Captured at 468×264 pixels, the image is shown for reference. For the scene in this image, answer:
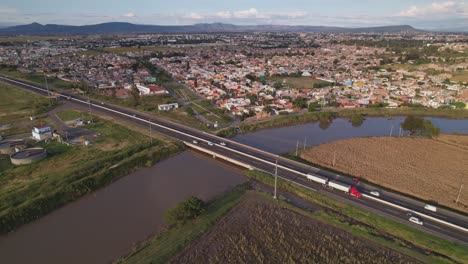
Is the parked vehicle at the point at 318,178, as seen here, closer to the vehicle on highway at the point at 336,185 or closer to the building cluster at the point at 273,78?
the vehicle on highway at the point at 336,185

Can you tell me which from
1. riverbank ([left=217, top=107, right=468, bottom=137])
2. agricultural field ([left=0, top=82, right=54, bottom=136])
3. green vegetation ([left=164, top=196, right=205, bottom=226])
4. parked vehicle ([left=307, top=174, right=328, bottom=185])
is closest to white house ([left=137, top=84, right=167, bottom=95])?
agricultural field ([left=0, top=82, right=54, bottom=136])

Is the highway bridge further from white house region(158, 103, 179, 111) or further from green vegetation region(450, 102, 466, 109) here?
green vegetation region(450, 102, 466, 109)

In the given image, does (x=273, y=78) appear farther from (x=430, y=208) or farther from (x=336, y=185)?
(x=430, y=208)

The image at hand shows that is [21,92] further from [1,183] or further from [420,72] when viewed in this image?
[420,72]

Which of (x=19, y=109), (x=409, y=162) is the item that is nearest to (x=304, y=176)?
(x=409, y=162)

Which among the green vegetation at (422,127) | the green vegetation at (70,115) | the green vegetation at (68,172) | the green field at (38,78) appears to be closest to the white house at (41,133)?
the green vegetation at (68,172)

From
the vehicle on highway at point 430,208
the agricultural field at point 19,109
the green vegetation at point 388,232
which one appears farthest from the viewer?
the agricultural field at point 19,109
